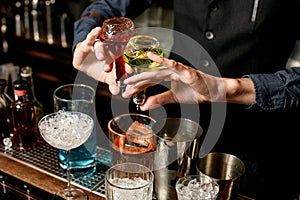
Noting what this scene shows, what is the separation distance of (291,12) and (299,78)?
0.44m

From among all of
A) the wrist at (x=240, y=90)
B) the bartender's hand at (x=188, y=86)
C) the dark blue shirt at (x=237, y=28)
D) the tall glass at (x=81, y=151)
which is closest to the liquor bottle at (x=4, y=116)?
the tall glass at (x=81, y=151)

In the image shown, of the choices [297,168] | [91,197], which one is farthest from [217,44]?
[91,197]

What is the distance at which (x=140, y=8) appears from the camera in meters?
2.05

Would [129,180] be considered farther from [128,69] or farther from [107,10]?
[107,10]

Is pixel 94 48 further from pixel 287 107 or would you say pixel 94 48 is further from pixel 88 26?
pixel 287 107

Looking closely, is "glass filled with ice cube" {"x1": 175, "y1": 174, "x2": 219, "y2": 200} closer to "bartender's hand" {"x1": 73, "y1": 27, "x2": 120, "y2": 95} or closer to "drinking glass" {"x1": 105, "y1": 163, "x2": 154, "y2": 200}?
"drinking glass" {"x1": 105, "y1": 163, "x2": 154, "y2": 200}

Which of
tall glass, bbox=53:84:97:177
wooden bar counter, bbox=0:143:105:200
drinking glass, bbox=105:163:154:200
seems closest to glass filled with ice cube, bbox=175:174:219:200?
drinking glass, bbox=105:163:154:200

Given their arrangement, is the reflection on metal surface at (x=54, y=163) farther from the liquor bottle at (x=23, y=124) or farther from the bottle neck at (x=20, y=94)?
the bottle neck at (x=20, y=94)

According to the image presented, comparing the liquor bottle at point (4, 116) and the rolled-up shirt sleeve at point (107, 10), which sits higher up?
the rolled-up shirt sleeve at point (107, 10)

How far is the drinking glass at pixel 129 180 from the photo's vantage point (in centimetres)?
113

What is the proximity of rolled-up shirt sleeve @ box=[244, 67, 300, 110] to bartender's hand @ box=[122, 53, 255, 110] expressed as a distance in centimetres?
2

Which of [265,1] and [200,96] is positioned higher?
[265,1]

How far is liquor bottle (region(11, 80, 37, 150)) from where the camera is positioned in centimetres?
152

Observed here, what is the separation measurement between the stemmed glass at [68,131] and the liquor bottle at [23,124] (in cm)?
21
